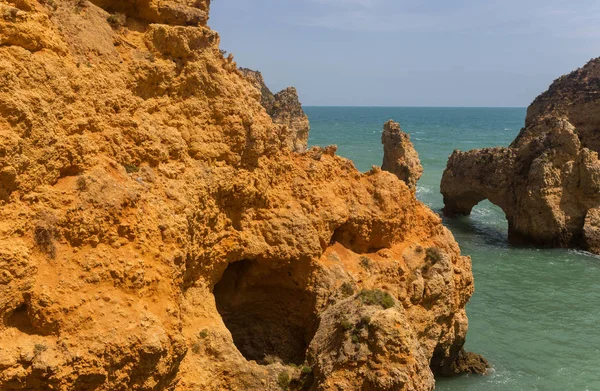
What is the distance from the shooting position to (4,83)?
342 inches

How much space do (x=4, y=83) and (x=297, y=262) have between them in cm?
859

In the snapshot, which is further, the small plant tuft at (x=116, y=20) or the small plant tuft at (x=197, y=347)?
the small plant tuft at (x=116, y=20)

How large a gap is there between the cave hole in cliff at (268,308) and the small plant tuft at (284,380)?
7.17 feet

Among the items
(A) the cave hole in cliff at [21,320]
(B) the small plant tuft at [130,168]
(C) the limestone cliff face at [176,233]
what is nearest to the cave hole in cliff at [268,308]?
(C) the limestone cliff face at [176,233]

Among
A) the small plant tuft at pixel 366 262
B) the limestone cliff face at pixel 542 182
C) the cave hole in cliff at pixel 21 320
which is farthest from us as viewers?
the limestone cliff face at pixel 542 182

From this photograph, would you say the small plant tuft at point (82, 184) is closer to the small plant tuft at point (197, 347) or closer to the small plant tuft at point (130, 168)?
the small plant tuft at point (130, 168)

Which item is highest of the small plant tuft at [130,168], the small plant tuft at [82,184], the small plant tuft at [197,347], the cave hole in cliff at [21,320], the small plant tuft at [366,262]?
the small plant tuft at [130,168]

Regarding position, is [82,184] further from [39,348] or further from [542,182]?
[542,182]

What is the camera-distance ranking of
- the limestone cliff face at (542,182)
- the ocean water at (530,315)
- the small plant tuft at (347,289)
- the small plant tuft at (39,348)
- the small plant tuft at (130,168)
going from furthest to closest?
1. the limestone cliff face at (542,182)
2. the ocean water at (530,315)
3. the small plant tuft at (347,289)
4. the small plant tuft at (130,168)
5. the small plant tuft at (39,348)

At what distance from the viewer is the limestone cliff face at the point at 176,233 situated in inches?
336

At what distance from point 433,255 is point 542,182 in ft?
80.5

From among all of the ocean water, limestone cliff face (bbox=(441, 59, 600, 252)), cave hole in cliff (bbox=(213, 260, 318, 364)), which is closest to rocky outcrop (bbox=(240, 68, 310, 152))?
limestone cliff face (bbox=(441, 59, 600, 252))

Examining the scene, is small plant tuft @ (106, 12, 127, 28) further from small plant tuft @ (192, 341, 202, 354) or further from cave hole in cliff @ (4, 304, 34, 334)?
small plant tuft @ (192, 341, 202, 354)

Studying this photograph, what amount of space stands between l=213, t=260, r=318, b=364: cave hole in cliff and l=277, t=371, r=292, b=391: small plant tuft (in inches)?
86.0
